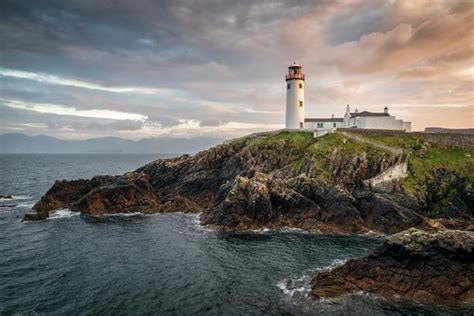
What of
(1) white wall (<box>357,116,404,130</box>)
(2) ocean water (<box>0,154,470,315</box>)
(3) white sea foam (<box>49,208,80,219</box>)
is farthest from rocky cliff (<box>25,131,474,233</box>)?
(1) white wall (<box>357,116,404,130</box>)

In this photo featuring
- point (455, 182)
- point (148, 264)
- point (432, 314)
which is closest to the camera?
point (432, 314)

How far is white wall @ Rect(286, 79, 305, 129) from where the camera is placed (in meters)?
102

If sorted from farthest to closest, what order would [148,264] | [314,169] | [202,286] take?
1. [314,169]
2. [148,264]
3. [202,286]

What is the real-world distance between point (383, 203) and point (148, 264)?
38.4 m

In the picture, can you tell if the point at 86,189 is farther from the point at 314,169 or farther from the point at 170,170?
the point at 314,169

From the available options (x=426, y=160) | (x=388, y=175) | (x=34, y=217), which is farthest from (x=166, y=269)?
(x=426, y=160)

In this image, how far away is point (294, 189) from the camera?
6353cm

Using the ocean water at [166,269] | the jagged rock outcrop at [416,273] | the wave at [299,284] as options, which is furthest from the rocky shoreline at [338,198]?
the ocean water at [166,269]

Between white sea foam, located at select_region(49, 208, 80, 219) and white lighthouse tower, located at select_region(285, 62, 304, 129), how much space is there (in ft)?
203

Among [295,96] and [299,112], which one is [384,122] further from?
[295,96]

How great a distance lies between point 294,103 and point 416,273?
73903mm

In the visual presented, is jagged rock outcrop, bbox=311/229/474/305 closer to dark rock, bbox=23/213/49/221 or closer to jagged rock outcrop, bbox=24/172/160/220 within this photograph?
jagged rock outcrop, bbox=24/172/160/220

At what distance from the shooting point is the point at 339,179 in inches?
2675

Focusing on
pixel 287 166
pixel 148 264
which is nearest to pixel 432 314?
pixel 148 264
